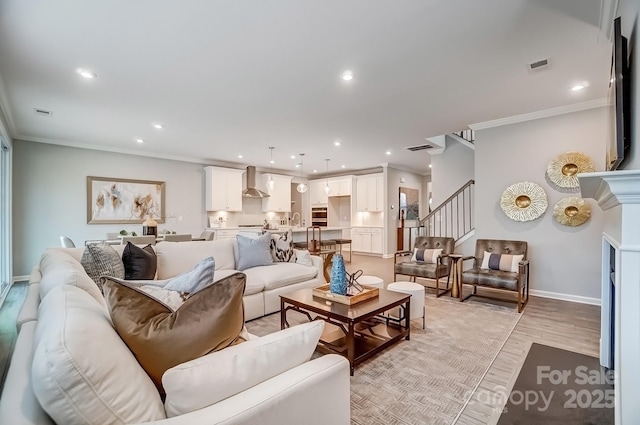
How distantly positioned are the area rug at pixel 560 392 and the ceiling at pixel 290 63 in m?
2.67

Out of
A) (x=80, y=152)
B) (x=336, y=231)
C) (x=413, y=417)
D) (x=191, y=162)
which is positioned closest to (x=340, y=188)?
(x=336, y=231)

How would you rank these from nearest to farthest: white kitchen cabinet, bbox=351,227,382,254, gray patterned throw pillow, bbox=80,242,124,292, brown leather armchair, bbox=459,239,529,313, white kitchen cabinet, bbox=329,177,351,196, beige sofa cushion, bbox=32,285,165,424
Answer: beige sofa cushion, bbox=32,285,165,424 < gray patterned throw pillow, bbox=80,242,124,292 < brown leather armchair, bbox=459,239,529,313 < white kitchen cabinet, bbox=351,227,382,254 < white kitchen cabinet, bbox=329,177,351,196

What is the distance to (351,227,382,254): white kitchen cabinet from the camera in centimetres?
848

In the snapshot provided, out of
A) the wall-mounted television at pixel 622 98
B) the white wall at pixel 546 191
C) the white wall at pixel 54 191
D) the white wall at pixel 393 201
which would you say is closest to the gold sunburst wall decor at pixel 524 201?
the white wall at pixel 546 191

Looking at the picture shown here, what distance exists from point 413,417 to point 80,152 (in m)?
7.01

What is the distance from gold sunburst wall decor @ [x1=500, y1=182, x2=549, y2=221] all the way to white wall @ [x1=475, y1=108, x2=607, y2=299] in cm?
9

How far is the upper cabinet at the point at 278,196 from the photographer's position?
8.69m

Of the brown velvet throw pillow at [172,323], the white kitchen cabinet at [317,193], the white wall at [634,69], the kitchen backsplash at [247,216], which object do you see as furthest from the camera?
the white kitchen cabinet at [317,193]

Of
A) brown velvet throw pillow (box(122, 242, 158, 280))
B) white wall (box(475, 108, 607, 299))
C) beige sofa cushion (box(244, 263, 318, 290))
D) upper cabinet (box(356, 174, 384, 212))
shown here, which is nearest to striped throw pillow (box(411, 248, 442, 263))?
Answer: white wall (box(475, 108, 607, 299))

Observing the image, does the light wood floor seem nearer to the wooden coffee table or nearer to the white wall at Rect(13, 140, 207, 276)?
the wooden coffee table

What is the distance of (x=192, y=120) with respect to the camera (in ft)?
14.5

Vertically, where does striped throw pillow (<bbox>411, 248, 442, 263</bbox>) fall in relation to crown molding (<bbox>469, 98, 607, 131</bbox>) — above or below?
below

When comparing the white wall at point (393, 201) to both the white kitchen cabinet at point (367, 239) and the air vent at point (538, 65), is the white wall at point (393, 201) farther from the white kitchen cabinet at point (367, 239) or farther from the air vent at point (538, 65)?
the air vent at point (538, 65)

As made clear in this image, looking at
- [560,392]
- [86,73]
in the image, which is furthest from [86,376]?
[86,73]
